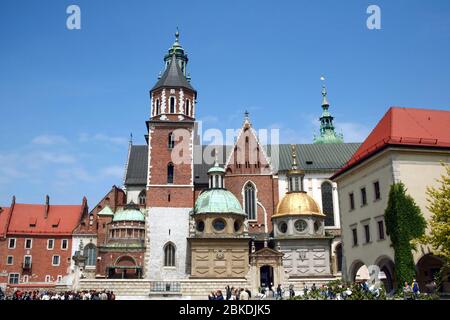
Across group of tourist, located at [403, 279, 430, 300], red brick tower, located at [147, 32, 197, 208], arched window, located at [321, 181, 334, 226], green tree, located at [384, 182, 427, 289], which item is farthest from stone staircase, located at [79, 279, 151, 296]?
arched window, located at [321, 181, 334, 226]

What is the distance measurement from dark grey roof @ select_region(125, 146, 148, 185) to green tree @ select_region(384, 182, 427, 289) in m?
36.5

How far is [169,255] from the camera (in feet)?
164

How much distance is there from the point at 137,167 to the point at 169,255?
15.5 meters

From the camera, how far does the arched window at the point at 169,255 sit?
4959 centimetres

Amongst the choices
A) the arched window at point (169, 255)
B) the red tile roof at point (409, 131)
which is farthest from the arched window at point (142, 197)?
the red tile roof at point (409, 131)

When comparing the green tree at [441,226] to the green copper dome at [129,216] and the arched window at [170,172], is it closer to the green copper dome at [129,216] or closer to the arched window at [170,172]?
the arched window at [170,172]

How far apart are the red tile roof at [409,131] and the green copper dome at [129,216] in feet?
83.8

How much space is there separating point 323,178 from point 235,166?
36.5 ft

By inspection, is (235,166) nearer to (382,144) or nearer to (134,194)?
(134,194)

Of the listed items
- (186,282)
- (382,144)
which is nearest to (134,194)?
(186,282)

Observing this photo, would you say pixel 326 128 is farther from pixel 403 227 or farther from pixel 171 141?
pixel 403 227

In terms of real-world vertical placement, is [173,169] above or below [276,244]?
above

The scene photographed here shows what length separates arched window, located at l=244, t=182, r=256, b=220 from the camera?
5484cm
